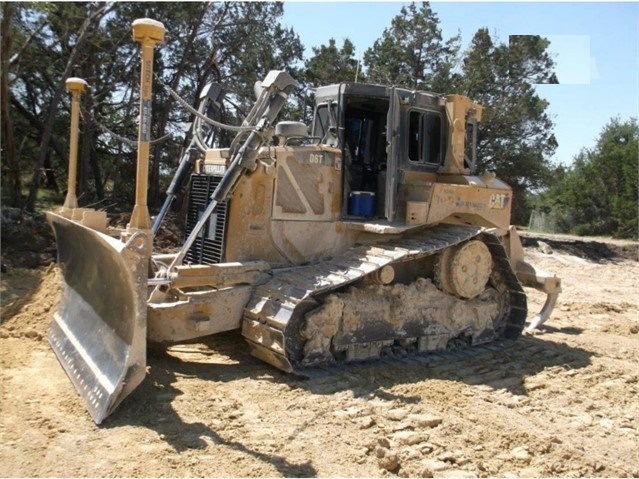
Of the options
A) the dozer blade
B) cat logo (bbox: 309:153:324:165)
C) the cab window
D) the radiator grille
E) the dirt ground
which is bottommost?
the dirt ground

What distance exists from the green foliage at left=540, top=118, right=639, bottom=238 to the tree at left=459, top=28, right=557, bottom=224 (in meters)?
9.79

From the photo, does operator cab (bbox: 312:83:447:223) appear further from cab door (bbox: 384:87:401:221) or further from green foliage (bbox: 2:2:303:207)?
green foliage (bbox: 2:2:303:207)

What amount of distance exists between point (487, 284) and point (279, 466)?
4.14m

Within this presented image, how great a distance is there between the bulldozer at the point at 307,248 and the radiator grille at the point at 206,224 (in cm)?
2

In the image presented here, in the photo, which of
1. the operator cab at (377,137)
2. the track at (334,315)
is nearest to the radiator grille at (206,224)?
the track at (334,315)

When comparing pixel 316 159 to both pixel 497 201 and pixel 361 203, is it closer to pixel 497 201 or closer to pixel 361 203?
pixel 361 203

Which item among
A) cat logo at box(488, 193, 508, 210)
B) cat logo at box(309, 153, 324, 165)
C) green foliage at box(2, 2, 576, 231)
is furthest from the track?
green foliage at box(2, 2, 576, 231)

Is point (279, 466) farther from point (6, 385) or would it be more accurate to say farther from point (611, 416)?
point (611, 416)

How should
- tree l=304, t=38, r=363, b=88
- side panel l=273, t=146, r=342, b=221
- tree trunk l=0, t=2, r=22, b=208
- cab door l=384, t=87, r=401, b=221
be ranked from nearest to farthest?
side panel l=273, t=146, r=342, b=221 → cab door l=384, t=87, r=401, b=221 → tree trunk l=0, t=2, r=22, b=208 → tree l=304, t=38, r=363, b=88

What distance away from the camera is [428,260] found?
267 inches

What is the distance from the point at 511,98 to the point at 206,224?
17450mm

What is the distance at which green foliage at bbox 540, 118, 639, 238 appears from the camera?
3067 cm

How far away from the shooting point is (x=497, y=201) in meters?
7.48

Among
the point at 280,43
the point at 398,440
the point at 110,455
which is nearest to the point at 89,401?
the point at 110,455
